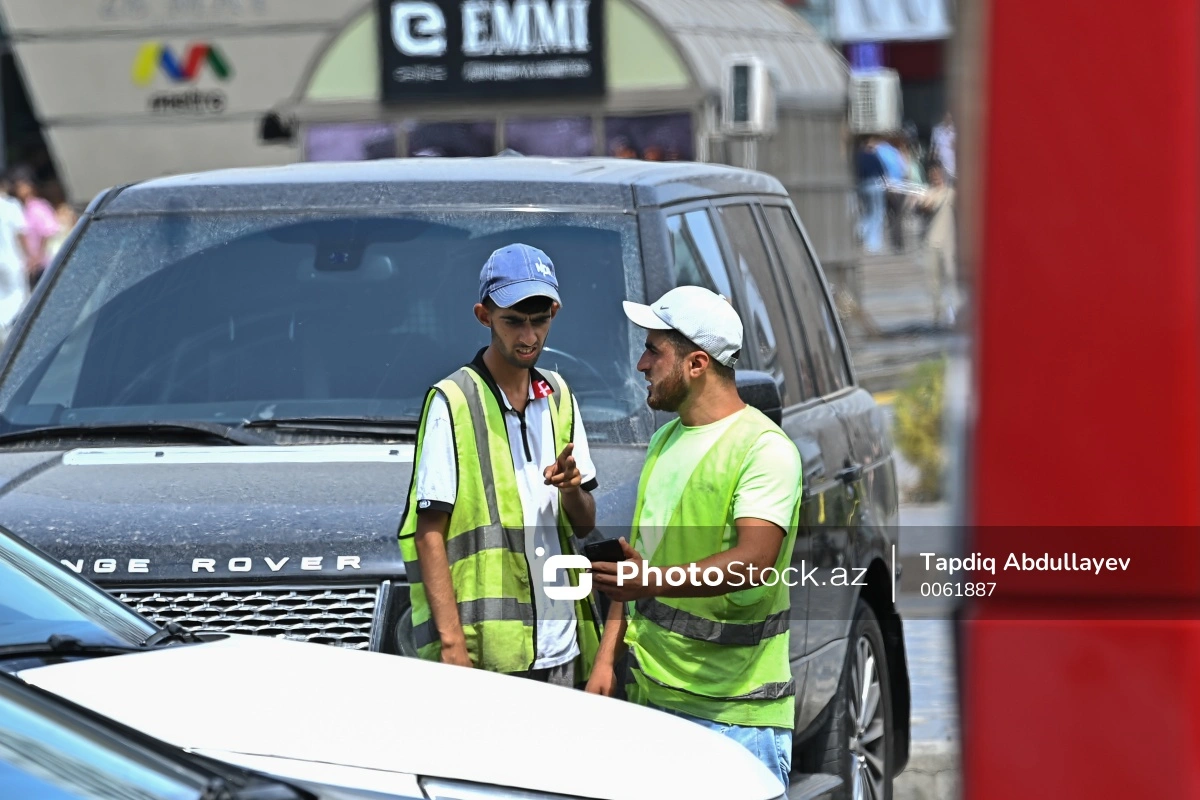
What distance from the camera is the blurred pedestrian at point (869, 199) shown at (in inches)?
1308

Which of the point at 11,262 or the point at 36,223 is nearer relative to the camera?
the point at 11,262

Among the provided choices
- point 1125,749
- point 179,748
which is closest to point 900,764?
point 179,748

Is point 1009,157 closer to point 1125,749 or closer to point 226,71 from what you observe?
point 1125,749

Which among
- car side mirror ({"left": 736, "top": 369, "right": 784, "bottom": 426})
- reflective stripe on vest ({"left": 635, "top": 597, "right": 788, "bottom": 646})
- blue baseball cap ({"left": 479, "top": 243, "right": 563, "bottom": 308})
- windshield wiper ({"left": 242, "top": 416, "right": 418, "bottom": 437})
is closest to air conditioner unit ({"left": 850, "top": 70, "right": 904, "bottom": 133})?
windshield wiper ({"left": 242, "top": 416, "right": 418, "bottom": 437})

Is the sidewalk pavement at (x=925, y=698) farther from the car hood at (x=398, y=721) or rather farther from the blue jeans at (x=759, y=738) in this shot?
the car hood at (x=398, y=721)

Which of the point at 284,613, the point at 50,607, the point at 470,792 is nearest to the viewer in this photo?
the point at 470,792

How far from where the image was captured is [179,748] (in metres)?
3.43

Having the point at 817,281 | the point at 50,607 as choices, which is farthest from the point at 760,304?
the point at 50,607

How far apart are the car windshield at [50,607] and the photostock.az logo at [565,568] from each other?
84 centimetres

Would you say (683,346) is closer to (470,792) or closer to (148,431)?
(470,792)

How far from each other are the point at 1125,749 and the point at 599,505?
2.55 m

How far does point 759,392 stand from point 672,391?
0.45m

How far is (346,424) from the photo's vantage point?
18.1 ft

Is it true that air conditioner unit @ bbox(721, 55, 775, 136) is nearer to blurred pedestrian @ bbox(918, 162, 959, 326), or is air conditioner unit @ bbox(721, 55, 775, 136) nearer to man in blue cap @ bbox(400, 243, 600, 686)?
blurred pedestrian @ bbox(918, 162, 959, 326)
